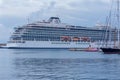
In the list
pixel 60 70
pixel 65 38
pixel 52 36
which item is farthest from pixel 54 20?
pixel 60 70

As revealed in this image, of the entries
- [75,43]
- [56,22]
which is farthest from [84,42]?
[56,22]

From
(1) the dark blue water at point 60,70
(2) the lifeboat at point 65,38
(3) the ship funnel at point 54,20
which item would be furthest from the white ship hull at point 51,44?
(1) the dark blue water at point 60,70

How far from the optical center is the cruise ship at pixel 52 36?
143m

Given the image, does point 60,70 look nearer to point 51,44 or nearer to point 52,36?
point 51,44

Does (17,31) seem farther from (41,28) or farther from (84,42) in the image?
(84,42)

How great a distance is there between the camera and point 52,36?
473 feet

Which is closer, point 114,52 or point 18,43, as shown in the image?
point 114,52

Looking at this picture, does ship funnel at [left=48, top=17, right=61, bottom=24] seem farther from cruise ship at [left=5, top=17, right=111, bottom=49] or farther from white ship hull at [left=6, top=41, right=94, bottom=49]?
white ship hull at [left=6, top=41, right=94, bottom=49]

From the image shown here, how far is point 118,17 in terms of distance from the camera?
8819 cm

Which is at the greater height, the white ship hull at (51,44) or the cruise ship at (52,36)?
the cruise ship at (52,36)

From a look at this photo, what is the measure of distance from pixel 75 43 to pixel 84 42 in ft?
12.4

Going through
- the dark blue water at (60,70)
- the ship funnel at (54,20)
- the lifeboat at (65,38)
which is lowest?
the dark blue water at (60,70)

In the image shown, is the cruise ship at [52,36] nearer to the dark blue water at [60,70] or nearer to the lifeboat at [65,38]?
the lifeboat at [65,38]

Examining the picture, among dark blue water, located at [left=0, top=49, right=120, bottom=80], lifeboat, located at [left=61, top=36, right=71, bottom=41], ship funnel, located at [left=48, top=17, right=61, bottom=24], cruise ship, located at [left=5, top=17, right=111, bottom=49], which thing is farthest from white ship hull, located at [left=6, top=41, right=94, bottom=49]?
dark blue water, located at [left=0, top=49, right=120, bottom=80]
